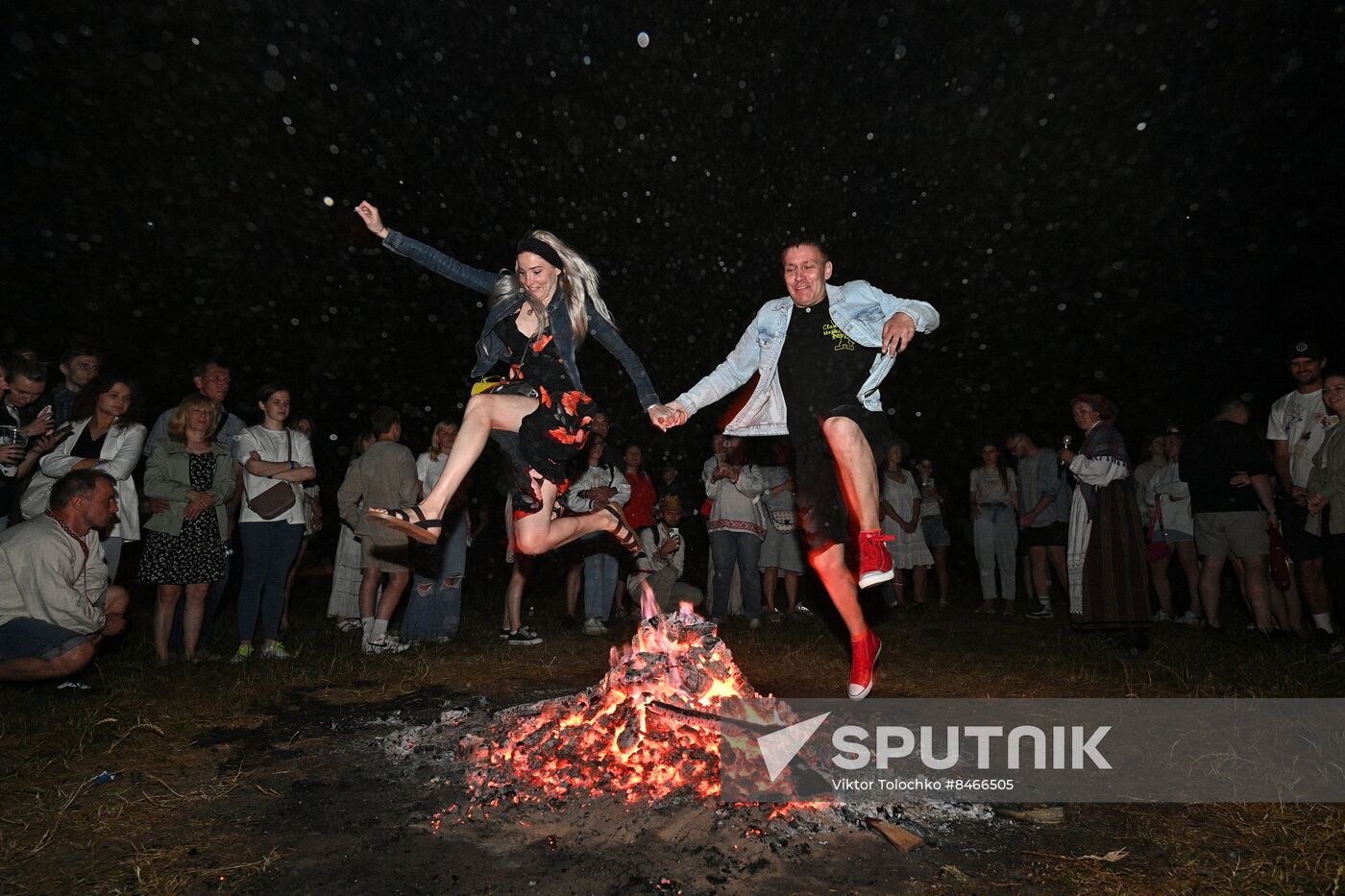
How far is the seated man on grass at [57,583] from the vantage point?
4.23 metres

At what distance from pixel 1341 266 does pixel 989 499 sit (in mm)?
11737

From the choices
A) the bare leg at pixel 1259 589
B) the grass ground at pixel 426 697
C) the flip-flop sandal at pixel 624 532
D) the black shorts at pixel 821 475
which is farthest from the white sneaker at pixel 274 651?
the bare leg at pixel 1259 589

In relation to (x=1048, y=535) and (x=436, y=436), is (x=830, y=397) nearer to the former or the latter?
(x=436, y=436)

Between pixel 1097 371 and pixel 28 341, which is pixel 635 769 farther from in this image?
pixel 1097 371

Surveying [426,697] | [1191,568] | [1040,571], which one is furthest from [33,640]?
[1191,568]

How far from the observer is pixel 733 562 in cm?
827

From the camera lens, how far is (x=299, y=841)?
2695mm

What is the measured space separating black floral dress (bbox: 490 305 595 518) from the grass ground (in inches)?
65.4

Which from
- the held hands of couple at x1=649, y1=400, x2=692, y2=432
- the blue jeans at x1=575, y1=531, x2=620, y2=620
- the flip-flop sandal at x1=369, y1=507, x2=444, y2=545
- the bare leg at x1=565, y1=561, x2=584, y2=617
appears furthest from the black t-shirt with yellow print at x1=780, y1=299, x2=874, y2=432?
the bare leg at x1=565, y1=561, x2=584, y2=617

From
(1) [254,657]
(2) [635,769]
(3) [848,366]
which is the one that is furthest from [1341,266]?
(1) [254,657]

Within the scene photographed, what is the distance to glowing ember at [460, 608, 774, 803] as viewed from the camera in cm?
311

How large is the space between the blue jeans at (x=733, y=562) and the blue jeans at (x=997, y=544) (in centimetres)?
293

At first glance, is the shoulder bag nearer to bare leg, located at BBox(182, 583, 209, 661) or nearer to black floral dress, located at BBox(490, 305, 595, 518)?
bare leg, located at BBox(182, 583, 209, 661)

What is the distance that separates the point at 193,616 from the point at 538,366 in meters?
3.61
